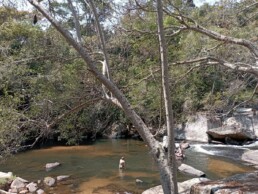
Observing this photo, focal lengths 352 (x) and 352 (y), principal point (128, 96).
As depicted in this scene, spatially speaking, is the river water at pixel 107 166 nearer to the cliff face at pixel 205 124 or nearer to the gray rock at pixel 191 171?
the gray rock at pixel 191 171

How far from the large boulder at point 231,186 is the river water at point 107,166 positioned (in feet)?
17.8

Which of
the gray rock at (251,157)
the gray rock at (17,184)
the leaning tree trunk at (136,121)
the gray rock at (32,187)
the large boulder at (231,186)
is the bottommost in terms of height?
the gray rock at (32,187)

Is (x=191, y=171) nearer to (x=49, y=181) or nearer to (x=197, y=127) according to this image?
(x=49, y=181)

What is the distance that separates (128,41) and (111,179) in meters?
6.87

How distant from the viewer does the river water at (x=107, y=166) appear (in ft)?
40.3

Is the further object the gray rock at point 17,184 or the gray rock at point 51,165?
the gray rock at point 51,165

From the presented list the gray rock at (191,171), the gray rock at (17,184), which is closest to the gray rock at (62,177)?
the gray rock at (17,184)

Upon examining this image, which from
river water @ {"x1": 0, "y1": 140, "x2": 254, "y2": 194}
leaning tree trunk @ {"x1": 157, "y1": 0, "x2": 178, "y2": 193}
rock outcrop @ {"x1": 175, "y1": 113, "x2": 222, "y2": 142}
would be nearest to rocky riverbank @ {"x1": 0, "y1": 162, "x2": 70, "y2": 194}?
river water @ {"x1": 0, "y1": 140, "x2": 254, "y2": 194}

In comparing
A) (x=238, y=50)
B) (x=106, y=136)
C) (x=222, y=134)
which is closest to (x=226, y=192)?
(x=238, y=50)

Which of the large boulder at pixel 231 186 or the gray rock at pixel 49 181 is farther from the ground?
the large boulder at pixel 231 186

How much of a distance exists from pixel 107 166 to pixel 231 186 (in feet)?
31.7

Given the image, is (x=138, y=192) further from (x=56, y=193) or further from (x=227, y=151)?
(x=227, y=151)

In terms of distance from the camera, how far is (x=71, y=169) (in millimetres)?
14797

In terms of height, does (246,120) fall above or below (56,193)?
above
